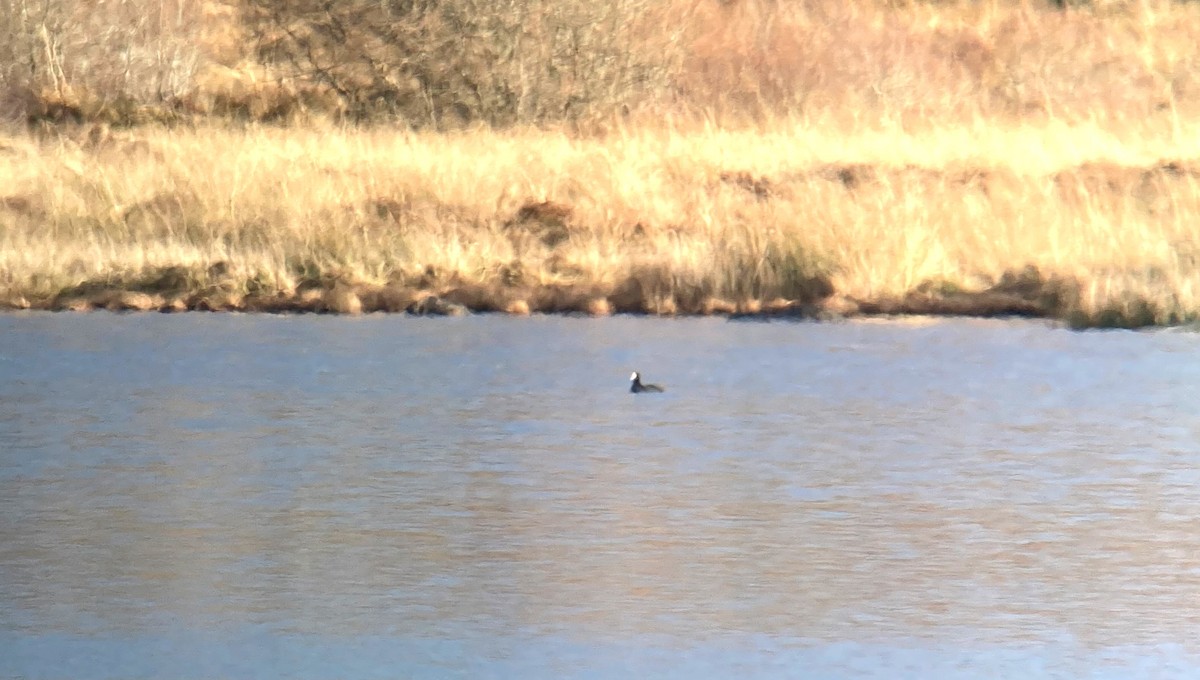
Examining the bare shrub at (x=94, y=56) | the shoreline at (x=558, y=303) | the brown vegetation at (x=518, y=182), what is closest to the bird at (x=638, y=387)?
the shoreline at (x=558, y=303)

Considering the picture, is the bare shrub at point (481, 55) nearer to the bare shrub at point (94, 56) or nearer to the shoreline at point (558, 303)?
the bare shrub at point (94, 56)

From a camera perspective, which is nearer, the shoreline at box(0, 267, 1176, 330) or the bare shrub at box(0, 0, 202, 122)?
the shoreline at box(0, 267, 1176, 330)

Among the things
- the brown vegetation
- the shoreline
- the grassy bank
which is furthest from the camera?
the brown vegetation

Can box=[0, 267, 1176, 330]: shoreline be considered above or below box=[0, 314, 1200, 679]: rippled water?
above

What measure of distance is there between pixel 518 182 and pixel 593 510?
822 centimetres

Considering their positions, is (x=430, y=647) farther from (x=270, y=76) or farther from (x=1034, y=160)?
(x=270, y=76)

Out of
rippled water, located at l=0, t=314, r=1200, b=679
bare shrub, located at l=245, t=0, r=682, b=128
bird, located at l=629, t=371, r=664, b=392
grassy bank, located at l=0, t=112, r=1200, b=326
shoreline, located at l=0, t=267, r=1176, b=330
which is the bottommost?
rippled water, located at l=0, t=314, r=1200, b=679

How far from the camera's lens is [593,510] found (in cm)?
633

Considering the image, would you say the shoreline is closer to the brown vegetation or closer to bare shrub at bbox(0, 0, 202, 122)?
the brown vegetation

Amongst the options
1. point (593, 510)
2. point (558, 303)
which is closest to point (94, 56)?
point (558, 303)

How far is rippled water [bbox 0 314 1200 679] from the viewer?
16.3 ft

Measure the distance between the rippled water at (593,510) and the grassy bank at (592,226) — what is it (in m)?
1.58

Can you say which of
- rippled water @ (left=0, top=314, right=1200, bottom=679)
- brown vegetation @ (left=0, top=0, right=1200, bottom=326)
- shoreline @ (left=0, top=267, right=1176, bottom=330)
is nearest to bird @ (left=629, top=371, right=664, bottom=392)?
rippled water @ (left=0, top=314, right=1200, bottom=679)

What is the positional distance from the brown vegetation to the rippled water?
1702 mm
